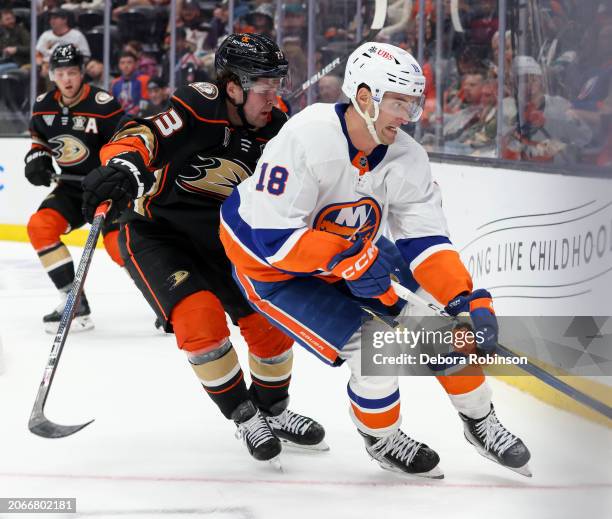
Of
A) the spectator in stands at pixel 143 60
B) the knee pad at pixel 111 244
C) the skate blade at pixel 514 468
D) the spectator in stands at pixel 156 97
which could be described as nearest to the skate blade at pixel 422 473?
the skate blade at pixel 514 468

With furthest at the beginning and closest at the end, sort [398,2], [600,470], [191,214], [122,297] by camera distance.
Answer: [122,297] → [398,2] → [191,214] → [600,470]

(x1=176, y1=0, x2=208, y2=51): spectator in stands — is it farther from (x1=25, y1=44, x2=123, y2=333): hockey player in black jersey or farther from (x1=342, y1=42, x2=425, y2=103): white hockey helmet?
(x1=342, y1=42, x2=425, y2=103): white hockey helmet

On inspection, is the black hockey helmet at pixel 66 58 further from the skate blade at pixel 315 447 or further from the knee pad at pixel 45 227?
the skate blade at pixel 315 447

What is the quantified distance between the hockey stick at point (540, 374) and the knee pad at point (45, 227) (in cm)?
236

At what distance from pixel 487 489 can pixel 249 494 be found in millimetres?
534

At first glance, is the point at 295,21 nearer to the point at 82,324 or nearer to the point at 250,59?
the point at 82,324

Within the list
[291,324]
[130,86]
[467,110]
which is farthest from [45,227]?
[130,86]

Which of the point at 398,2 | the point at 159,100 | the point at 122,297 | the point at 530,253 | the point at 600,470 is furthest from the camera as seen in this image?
the point at 159,100

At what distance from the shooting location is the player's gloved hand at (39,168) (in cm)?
441

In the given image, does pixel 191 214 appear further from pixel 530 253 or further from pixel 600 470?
pixel 600 470

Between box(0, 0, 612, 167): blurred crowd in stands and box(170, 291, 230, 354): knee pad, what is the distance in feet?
2.15

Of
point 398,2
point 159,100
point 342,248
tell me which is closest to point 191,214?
point 342,248

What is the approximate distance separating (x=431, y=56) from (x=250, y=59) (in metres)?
2.30

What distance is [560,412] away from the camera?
3.00 meters
